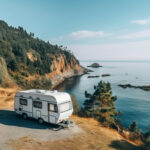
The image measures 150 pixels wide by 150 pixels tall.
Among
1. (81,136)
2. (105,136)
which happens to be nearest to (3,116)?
(81,136)

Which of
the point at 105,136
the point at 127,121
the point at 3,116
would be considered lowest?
the point at 127,121

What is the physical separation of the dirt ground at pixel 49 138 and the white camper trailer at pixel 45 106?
1060mm

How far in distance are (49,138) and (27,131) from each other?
2.74 metres

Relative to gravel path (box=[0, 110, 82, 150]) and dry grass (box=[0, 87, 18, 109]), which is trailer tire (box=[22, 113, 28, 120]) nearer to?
gravel path (box=[0, 110, 82, 150])

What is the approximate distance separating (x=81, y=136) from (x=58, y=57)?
352 ft

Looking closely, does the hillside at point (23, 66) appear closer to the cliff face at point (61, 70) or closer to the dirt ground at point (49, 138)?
the cliff face at point (61, 70)

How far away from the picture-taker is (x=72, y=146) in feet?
38.6

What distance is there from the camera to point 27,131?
13.9 m

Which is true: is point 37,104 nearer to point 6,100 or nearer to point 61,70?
point 6,100

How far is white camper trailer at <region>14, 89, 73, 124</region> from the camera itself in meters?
14.2

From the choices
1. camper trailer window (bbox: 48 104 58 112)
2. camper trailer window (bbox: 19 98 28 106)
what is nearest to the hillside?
camper trailer window (bbox: 19 98 28 106)

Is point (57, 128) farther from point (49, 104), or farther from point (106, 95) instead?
point (106, 95)

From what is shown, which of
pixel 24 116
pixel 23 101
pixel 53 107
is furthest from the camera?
pixel 24 116

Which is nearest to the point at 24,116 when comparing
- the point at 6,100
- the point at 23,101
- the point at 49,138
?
the point at 23,101
